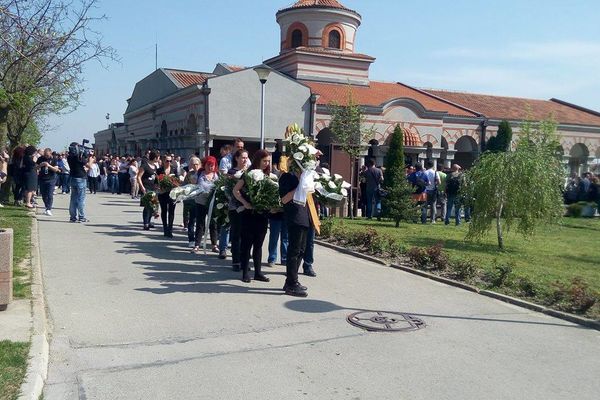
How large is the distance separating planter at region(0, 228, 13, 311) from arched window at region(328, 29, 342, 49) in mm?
32759

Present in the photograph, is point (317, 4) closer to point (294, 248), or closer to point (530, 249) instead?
point (530, 249)

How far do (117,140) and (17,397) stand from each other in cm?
5674

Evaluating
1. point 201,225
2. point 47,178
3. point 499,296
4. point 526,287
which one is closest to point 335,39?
point 47,178

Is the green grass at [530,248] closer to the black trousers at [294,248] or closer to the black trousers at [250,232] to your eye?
the black trousers at [294,248]

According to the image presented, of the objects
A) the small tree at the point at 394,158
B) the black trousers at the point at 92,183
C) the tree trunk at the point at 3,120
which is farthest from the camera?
the black trousers at the point at 92,183

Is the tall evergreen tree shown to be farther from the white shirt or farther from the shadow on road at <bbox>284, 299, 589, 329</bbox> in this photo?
the shadow on road at <bbox>284, 299, 589, 329</bbox>

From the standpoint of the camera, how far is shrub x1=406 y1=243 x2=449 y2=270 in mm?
10117

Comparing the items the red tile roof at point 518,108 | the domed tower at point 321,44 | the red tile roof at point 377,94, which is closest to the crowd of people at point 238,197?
the red tile roof at point 377,94

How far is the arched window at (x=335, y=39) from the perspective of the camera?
122 ft

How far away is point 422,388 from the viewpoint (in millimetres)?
5016

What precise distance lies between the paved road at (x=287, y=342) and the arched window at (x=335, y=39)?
29.8 m

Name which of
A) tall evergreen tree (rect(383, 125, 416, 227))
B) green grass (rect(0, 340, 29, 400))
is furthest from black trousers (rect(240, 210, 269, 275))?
tall evergreen tree (rect(383, 125, 416, 227))

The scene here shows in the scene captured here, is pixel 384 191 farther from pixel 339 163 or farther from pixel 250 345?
pixel 250 345

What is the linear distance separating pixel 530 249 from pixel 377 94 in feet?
80.1
